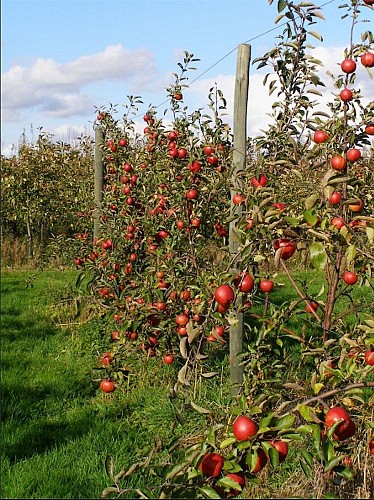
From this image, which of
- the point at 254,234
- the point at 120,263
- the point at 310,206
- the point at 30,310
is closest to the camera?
the point at 310,206

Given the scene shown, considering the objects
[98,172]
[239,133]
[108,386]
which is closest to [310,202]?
[239,133]

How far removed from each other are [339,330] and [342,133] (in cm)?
96

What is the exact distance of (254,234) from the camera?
2387 millimetres

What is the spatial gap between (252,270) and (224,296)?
0.55 metres

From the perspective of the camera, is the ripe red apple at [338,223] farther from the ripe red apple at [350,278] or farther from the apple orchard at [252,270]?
the ripe red apple at [350,278]

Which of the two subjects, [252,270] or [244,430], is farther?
[252,270]

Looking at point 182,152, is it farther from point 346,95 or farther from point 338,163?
point 338,163

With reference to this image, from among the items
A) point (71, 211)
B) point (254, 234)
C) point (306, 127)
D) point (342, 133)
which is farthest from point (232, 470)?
point (71, 211)

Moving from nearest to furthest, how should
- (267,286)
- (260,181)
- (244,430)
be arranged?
1. (244,430)
2. (260,181)
3. (267,286)

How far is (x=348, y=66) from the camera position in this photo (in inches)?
101

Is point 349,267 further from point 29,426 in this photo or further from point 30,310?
point 30,310

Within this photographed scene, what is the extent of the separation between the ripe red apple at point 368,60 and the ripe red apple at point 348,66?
1.5 inches

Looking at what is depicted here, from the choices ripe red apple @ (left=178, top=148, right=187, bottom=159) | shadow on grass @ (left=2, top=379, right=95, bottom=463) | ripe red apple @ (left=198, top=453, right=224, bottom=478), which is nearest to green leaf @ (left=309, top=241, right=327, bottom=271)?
ripe red apple @ (left=198, top=453, right=224, bottom=478)

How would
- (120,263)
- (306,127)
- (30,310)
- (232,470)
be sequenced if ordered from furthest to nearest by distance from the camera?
(30,310) → (120,263) → (306,127) → (232,470)
